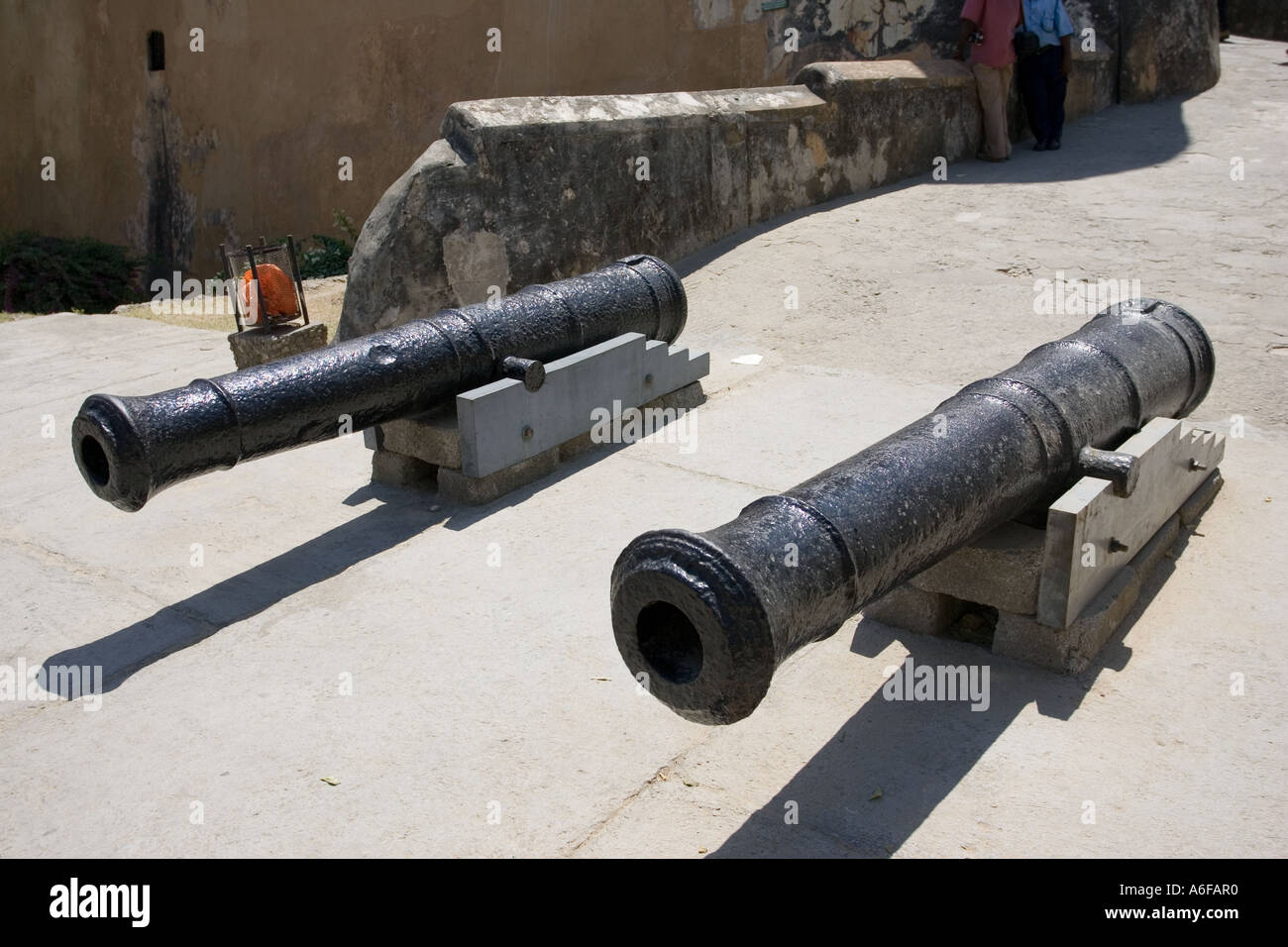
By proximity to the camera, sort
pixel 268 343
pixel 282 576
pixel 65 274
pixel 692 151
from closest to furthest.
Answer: pixel 282 576 → pixel 268 343 → pixel 692 151 → pixel 65 274

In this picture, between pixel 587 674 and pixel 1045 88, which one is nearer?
pixel 587 674

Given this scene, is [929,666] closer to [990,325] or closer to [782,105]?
[990,325]

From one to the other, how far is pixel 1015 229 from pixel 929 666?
493cm

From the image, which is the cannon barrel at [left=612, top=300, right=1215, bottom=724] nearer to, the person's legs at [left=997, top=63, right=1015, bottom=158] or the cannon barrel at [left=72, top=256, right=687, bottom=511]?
the cannon barrel at [left=72, top=256, right=687, bottom=511]

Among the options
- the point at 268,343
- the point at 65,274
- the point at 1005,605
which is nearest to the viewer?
the point at 1005,605

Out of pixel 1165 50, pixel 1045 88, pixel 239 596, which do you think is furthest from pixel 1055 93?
pixel 239 596

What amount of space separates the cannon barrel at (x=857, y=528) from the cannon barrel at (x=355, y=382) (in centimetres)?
210

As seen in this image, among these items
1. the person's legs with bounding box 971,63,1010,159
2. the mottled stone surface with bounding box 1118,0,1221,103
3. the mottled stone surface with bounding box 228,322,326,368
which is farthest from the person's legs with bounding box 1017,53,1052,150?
the mottled stone surface with bounding box 228,322,326,368

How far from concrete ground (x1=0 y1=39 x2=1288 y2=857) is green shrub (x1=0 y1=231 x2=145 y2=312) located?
7.39 meters

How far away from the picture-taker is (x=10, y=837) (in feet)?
9.99

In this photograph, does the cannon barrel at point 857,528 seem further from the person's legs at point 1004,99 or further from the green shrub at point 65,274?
the green shrub at point 65,274

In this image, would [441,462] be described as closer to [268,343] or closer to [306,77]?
[268,343]

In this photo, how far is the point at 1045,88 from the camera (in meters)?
9.62

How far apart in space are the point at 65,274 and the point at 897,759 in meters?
13.4
